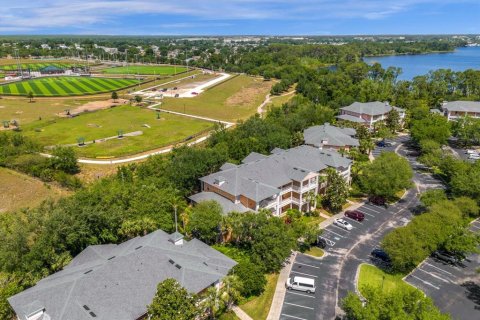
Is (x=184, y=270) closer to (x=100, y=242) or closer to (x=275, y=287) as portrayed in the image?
(x=275, y=287)

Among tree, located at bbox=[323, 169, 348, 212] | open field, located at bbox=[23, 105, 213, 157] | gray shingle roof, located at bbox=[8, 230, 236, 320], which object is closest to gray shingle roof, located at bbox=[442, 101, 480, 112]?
tree, located at bbox=[323, 169, 348, 212]

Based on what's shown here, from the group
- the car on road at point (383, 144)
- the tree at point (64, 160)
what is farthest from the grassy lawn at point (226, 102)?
the tree at point (64, 160)

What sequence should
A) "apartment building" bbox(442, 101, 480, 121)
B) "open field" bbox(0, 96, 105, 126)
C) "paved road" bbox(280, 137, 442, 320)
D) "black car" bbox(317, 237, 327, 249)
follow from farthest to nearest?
"open field" bbox(0, 96, 105, 126) < "apartment building" bbox(442, 101, 480, 121) < "black car" bbox(317, 237, 327, 249) < "paved road" bbox(280, 137, 442, 320)

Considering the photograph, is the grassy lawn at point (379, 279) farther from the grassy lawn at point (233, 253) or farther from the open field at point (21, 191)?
the open field at point (21, 191)

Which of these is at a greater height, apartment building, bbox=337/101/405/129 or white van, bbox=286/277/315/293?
apartment building, bbox=337/101/405/129

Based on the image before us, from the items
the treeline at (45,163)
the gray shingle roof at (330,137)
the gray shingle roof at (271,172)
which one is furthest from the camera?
the gray shingle roof at (330,137)

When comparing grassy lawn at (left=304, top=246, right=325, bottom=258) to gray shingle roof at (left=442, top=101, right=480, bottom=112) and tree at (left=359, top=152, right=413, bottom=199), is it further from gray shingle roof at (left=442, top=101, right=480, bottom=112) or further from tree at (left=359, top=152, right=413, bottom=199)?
gray shingle roof at (left=442, top=101, right=480, bottom=112)

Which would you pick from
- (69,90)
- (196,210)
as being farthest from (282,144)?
(69,90)

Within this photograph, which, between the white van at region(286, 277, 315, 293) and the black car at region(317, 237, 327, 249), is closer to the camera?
the white van at region(286, 277, 315, 293)
